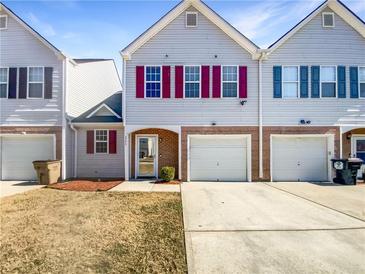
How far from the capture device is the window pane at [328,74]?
494 inches

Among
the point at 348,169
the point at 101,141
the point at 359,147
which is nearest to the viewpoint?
the point at 348,169

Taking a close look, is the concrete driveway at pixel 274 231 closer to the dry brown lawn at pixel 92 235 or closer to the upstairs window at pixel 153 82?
the dry brown lawn at pixel 92 235

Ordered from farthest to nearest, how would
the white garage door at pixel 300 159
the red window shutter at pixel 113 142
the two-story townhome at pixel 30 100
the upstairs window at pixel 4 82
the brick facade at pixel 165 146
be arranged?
the red window shutter at pixel 113 142 → the brick facade at pixel 165 146 → the upstairs window at pixel 4 82 → the two-story townhome at pixel 30 100 → the white garage door at pixel 300 159

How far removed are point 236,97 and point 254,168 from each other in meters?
3.98

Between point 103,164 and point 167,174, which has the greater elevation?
point 103,164

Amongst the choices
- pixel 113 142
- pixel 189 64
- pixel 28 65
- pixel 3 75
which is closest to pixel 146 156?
pixel 113 142

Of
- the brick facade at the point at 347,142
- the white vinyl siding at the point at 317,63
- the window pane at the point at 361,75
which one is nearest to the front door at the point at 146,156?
the white vinyl siding at the point at 317,63

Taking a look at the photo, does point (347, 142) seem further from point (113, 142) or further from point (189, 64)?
point (113, 142)

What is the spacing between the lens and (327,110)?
12453 millimetres

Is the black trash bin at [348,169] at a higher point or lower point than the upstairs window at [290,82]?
lower

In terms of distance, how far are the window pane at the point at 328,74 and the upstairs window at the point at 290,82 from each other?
144cm

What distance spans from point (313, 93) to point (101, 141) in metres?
12.3

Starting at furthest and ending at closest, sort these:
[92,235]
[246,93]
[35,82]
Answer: [35,82] → [246,93] → [92,235]

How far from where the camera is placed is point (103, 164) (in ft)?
44.6
